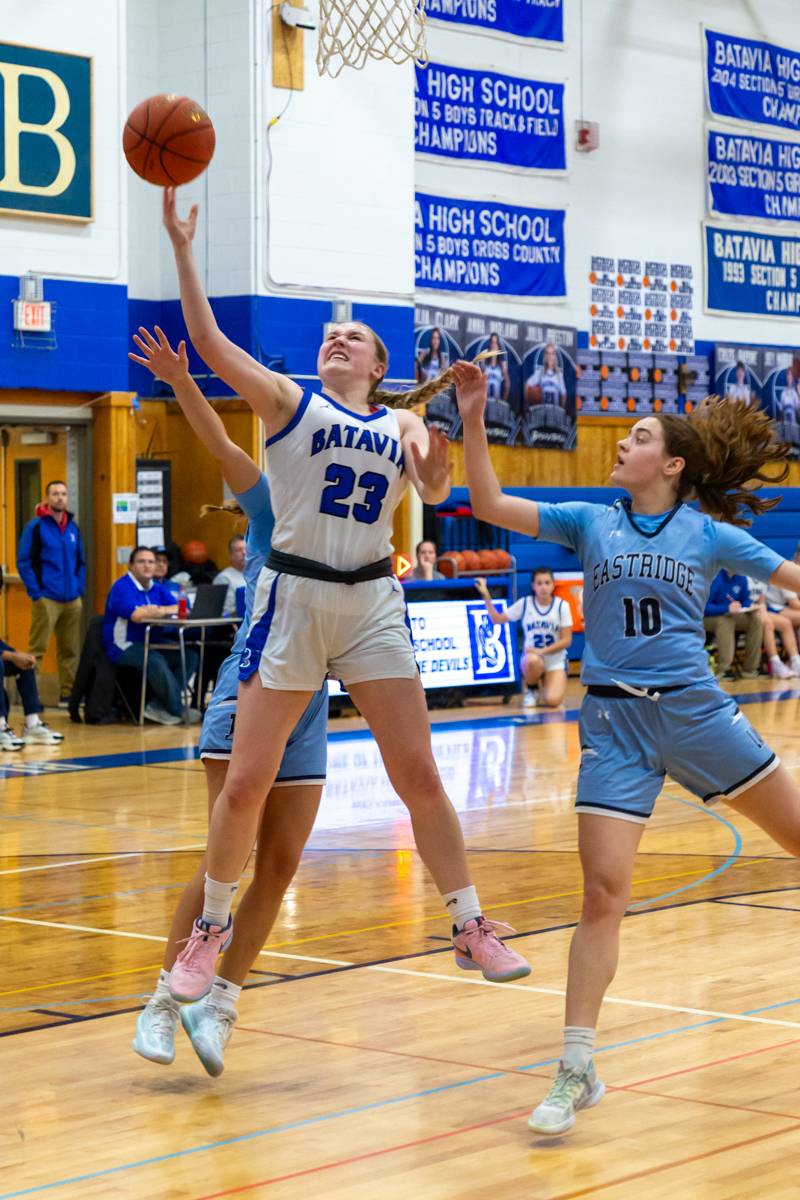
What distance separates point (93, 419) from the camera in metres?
16.2

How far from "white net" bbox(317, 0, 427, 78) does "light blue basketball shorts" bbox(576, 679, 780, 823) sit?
8.79 meters

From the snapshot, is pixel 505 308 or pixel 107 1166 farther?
pixel 505 308

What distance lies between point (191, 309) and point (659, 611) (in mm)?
1431

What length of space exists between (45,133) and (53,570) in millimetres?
3734

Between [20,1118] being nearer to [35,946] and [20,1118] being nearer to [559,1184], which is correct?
[559,1184]

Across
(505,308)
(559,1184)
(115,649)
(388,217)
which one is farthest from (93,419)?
(559,1184)

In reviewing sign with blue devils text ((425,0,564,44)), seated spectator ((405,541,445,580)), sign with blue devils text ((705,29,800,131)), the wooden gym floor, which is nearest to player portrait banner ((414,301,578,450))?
seated spectator ((405,541,445,580))

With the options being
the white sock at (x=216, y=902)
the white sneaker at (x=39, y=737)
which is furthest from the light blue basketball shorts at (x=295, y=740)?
the white sneaker at (x=39, y=737)

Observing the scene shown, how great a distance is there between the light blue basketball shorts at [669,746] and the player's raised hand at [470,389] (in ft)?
2.71

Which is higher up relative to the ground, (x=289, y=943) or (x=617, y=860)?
(x=617, y=860)

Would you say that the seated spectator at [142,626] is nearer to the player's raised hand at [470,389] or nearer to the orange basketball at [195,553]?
the orange basketball at [195,553]

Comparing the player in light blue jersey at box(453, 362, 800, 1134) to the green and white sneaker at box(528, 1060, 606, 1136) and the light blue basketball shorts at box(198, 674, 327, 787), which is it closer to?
the green and white sneaker at box(528, 1060, 606, 1136)

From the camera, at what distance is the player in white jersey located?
4723 millimetres

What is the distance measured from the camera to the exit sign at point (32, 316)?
1523 centimetres
